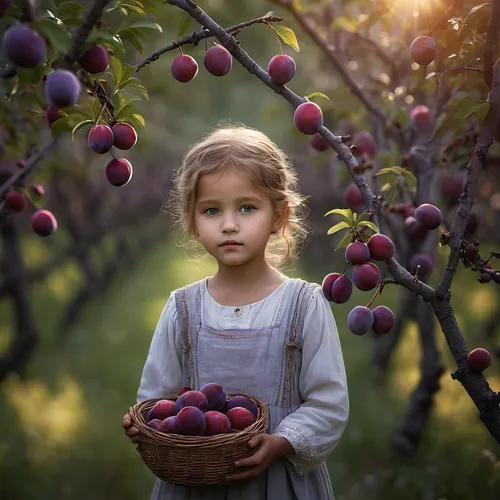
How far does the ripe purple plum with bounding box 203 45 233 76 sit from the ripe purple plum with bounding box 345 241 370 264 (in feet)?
2.16

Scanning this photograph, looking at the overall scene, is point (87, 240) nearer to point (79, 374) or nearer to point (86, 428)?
point (79, 374)

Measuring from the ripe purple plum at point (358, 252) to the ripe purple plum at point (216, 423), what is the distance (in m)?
0.57

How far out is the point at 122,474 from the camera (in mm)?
4230

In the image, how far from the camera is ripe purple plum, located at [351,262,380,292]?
6.79 feet

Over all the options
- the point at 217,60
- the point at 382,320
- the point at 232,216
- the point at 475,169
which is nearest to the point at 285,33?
the point at 217,60

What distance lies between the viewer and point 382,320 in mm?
2199

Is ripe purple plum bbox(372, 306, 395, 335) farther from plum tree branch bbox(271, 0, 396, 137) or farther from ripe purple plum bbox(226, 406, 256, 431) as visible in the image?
plum tree branch bbox(271, 0, 396, 137)

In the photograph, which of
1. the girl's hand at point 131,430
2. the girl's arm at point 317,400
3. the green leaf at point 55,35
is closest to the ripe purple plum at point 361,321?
the girl's arm at point 317,400

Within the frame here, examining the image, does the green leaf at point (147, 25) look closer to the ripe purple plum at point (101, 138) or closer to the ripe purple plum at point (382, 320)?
the ripe purple plum at point (101, 138)

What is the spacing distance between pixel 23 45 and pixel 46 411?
4026 millimetres

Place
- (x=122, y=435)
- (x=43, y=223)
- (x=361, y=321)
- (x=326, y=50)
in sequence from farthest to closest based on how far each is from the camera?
(x=122, y=435)
(x=326, y=50)
(x=43, y=223)
(x=361, y=321)

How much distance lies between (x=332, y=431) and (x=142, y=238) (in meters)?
11.6

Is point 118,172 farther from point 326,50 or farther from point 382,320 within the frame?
point 326,50

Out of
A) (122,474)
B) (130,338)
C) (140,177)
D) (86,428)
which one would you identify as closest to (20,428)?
(86,428)
